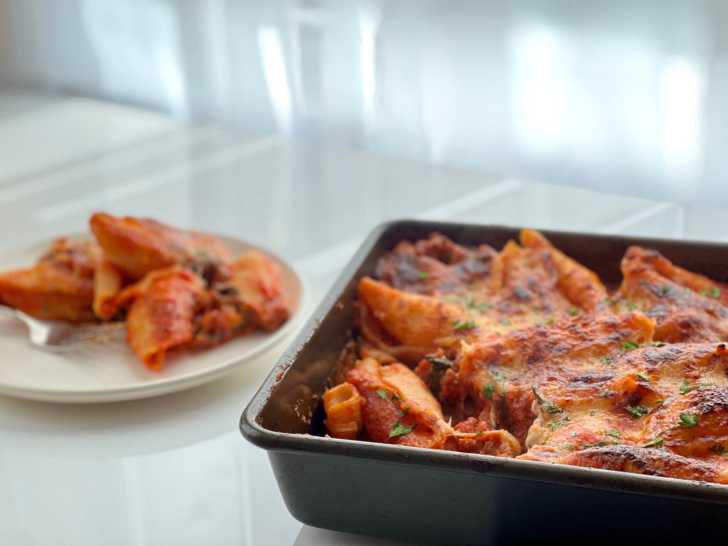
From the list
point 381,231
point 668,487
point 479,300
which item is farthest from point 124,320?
point 668,487

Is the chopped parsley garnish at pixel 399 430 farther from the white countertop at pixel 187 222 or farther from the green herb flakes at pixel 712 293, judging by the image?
the green herb flakes at pixel 712 293

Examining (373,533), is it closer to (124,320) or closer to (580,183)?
(124,320)

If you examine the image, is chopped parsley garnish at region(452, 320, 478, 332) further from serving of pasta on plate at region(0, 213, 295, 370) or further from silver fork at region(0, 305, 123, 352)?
silver fork at region(0, 305, 123, 352)

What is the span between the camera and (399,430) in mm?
1040

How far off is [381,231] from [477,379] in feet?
Answer: 1.23

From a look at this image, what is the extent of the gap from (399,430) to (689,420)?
26cm

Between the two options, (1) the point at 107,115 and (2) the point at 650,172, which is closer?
(2) the point at 650,172

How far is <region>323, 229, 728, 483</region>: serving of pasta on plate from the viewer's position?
933 millimetres

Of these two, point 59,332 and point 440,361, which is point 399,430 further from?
point 59,332

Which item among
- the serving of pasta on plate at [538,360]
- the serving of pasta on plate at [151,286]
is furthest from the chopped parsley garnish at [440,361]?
the serving of pasta on plate at [151,286]

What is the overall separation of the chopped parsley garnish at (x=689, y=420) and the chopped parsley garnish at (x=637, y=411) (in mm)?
46

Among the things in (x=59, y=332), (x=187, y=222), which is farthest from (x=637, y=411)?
(x=187, y=222)

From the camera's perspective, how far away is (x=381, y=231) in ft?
4.64

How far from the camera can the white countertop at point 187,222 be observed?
114cm
